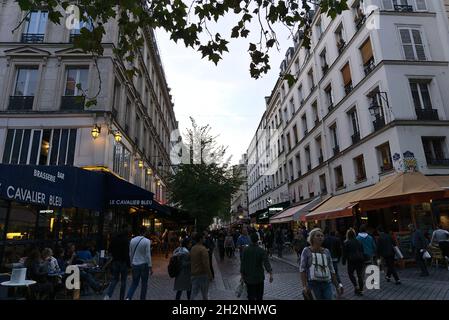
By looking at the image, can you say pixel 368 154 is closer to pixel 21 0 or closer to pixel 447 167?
pixel 447 167

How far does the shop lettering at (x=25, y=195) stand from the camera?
6.90 metres

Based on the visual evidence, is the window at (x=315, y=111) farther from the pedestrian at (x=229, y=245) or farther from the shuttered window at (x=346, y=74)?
the pedestrian at (x=229, y=245)

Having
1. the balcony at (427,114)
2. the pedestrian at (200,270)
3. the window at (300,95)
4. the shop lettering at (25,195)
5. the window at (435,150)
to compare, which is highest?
the window at (300,95)

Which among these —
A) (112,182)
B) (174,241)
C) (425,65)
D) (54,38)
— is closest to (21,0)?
(112,182)

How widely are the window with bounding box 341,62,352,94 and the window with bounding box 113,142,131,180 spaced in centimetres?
1395

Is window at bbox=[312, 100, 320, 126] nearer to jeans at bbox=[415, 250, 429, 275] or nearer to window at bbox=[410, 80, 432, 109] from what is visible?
window at bbox=[410, 80, 432, 109]

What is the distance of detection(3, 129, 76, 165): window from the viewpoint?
47.5 feet

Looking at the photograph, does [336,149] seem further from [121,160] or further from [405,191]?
[121,160]

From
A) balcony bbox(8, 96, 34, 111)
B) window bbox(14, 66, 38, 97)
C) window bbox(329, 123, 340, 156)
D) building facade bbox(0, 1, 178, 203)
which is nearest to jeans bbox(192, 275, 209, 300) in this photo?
building facade bbox(0, 1, 178, 203)

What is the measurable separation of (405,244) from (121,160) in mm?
13886

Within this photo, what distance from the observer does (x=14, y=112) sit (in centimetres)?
1482

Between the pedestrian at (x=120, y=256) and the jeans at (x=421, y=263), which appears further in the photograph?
the jeans at (x=421, y=263)

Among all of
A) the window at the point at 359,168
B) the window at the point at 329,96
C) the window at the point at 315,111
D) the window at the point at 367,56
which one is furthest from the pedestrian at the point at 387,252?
the window at the point at 315,111

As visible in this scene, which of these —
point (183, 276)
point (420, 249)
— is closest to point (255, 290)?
point (183, 276)
